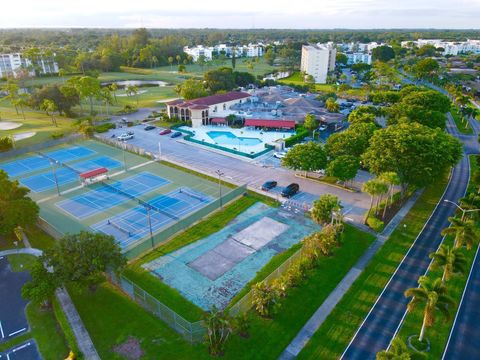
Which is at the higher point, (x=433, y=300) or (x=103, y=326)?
(x=433, y=300)

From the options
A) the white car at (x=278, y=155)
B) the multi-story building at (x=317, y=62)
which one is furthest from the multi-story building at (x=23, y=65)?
the white car at (x=278, y=155)

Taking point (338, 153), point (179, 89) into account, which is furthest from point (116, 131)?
point (338, 153)

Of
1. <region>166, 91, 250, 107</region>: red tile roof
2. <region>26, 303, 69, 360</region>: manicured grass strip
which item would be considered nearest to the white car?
<region>166, 91, 250, 107</region>: red tile roof

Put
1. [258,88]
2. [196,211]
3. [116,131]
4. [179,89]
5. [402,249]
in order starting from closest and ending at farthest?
[402,249], [196,211], [116,131], [179,89], [258,88]

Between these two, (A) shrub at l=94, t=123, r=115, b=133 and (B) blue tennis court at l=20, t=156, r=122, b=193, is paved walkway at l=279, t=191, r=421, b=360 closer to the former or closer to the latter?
(B) blue tennis court at l=20, t=156, r=122, b=193

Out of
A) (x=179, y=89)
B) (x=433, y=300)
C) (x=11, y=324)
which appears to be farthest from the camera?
(x=179, y=89)

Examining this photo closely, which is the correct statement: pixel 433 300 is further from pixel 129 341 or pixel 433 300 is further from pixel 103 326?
pixel 103 326

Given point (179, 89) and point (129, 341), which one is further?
point (179, 89)

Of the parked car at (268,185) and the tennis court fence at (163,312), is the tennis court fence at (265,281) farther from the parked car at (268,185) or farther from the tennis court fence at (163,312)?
the parked car at (268,185)
